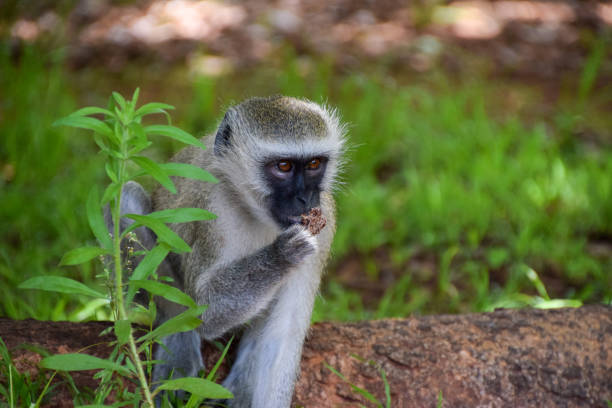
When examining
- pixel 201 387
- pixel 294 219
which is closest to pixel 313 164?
pixel 294 219

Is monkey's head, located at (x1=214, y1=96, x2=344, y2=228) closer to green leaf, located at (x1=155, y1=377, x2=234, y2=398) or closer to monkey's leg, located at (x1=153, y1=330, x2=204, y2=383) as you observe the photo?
monkey's leg, located at (x1=153, y1=330, x2=204, y2=383)

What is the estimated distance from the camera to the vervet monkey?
3.12 m

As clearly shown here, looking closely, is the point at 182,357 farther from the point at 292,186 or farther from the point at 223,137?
the point at 223,137

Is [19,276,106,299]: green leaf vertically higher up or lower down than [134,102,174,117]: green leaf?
lower down

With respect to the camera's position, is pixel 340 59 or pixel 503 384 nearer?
pixel 503 384

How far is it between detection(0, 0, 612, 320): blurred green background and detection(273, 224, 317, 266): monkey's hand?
3.57 feet

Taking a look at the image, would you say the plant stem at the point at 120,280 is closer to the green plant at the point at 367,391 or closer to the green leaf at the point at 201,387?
the green leaf at the point at 201,387

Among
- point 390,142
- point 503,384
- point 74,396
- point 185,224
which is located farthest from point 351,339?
point 390,142

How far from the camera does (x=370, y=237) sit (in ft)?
18.7

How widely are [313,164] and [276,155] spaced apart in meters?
0.20

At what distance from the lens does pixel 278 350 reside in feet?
10.8

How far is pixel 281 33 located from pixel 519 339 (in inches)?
262

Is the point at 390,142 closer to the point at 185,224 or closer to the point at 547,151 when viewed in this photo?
the point at 547,151

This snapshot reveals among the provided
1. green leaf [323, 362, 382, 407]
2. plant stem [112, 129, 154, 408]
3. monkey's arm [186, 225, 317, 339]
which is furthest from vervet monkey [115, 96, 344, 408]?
plant stem [112, 129, 154, 408]
